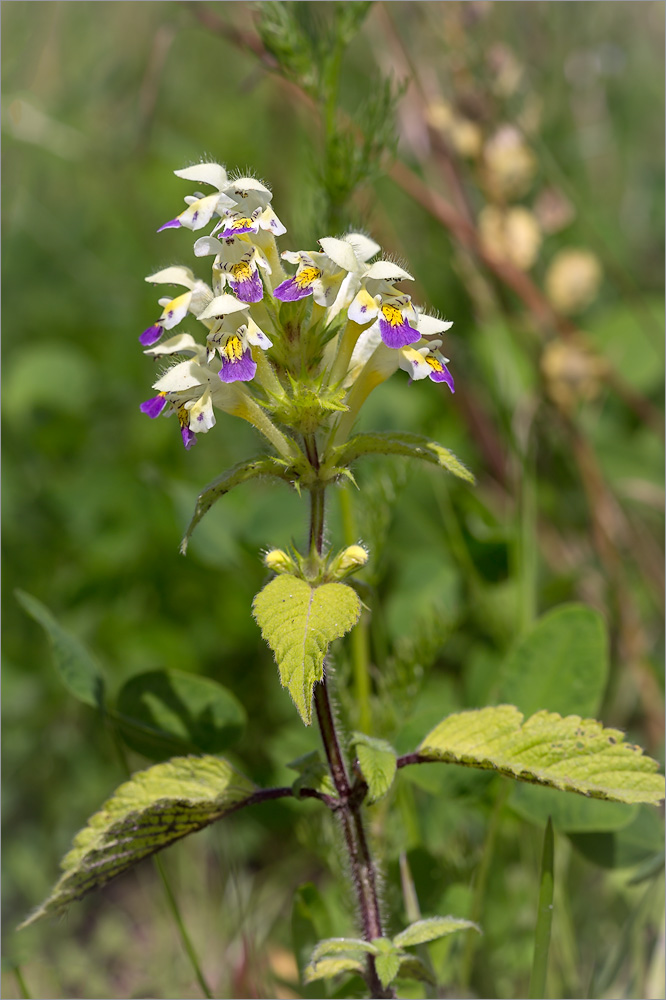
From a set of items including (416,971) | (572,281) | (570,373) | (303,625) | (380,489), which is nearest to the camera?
(303,625)

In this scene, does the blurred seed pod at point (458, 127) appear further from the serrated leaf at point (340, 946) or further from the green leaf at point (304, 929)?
the serrated leaf at point (340, 946)

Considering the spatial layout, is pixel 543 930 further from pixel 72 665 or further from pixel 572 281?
pixel 572 281

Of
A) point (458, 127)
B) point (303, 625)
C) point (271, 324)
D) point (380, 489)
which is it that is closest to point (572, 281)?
point (458, 127)

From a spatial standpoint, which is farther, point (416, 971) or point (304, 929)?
point (304, 929)

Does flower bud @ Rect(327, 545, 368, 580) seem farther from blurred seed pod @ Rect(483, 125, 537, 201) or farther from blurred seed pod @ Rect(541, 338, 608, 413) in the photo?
blurred seed pod @ Rect(483, 125, 537, 201)

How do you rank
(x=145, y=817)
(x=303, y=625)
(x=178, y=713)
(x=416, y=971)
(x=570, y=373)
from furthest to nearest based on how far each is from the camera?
1. (x=570, y=373)
2. (x=178, y=713)
3. (x=416, y=971)
4. (x=145, y=817)
5. (x=303, y=625)

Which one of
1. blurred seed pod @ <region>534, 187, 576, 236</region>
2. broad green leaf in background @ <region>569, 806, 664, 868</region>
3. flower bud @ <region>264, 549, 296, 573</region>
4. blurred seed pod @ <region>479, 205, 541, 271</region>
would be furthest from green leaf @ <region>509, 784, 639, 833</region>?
blurred seed pod @ <region>534, 187, 576, 236</region>

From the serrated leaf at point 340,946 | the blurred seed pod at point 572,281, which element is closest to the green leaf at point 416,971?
the serrated leaf at point 340,946
